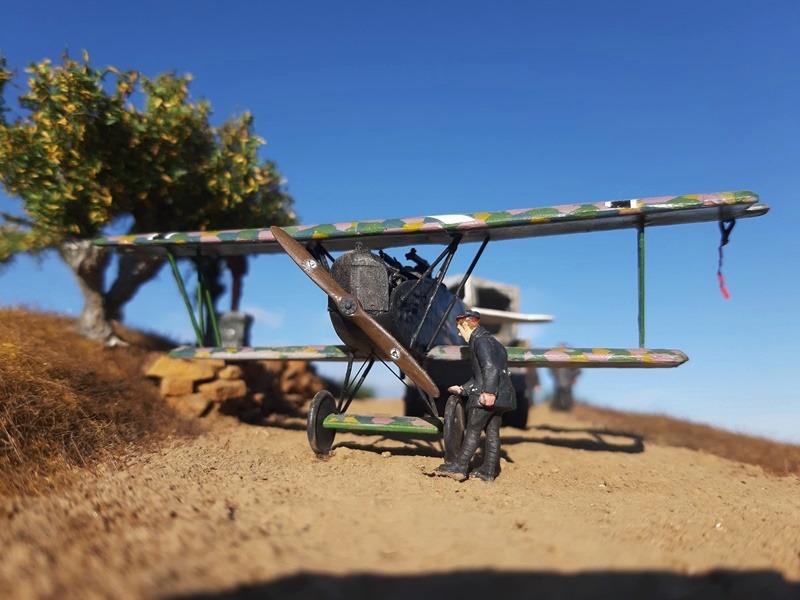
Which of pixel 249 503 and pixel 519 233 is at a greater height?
pixel 519 233

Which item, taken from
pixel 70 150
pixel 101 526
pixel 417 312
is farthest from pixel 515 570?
pixel 70 150

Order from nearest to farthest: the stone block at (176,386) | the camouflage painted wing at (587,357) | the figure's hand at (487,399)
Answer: the figure's hand at (487,399)
the camouflage painted wing at (587,357)
the stone block at (176,386)

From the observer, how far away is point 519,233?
728 centimetres

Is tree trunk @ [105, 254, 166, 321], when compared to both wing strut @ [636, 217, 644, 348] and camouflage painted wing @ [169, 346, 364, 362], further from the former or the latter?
wing strut @ [636, 217, 644, 348]

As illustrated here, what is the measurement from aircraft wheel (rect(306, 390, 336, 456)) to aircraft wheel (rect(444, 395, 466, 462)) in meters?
1.51

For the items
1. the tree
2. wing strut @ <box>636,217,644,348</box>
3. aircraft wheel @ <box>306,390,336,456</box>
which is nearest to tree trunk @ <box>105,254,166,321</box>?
the tree

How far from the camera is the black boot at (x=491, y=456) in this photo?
5.86 metres

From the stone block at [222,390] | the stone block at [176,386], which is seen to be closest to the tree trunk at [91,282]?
the stone block at [176,386]

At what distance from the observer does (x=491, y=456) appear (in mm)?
5895

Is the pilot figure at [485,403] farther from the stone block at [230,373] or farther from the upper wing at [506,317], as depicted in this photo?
the upper wing at [506,317]

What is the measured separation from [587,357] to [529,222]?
1914mm

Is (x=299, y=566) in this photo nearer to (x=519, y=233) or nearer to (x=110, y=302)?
(x=519, y=233)

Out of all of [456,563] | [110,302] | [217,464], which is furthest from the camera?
[110,302]

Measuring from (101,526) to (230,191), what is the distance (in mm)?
9221
